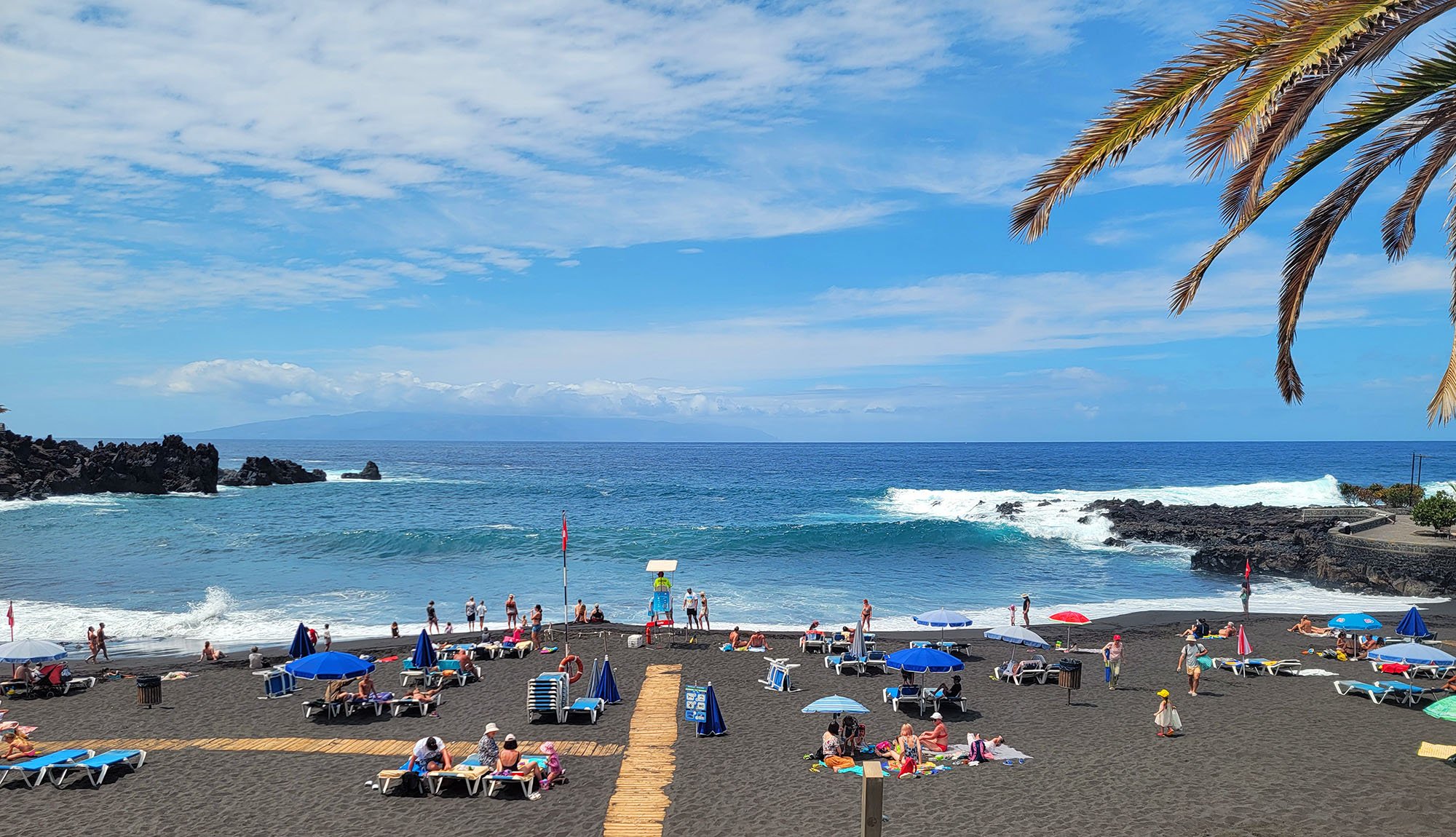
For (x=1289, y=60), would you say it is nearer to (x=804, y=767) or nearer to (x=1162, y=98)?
(x=1162, y=98)

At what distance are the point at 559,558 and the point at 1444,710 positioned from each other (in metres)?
38.8

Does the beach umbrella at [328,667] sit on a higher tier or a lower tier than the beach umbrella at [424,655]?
higher

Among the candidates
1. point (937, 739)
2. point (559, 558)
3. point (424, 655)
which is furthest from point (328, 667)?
point (559, 558)

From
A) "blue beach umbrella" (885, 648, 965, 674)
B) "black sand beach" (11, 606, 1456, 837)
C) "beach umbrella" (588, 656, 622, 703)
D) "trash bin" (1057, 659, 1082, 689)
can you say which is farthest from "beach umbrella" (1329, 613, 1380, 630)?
"beach umbrella" (588, 656, 622, 703)

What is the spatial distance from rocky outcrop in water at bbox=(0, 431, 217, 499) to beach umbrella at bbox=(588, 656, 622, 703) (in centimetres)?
7828

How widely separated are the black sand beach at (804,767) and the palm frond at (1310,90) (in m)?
8.24

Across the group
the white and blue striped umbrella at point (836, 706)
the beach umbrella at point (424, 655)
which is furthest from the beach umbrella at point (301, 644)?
the white and blue striped umbrella at point (836, 706)

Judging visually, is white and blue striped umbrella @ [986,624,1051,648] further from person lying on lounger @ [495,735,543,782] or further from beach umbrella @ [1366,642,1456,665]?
person lying on lounger @ [495,735,543,782]

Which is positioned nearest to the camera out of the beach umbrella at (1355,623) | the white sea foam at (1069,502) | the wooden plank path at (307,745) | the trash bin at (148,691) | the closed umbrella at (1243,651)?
the wooden plank path at (307,745)

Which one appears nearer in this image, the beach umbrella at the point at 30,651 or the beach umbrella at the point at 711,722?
the beach umbrella at the point at 711,722

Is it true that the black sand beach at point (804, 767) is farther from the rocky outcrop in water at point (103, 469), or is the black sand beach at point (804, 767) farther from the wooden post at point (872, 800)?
the rocky outcrop in water at point (103, 469)

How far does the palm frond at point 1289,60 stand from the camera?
5.62 metres

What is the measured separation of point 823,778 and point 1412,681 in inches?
609

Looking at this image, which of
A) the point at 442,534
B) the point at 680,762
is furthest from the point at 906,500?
the point at 680,762
